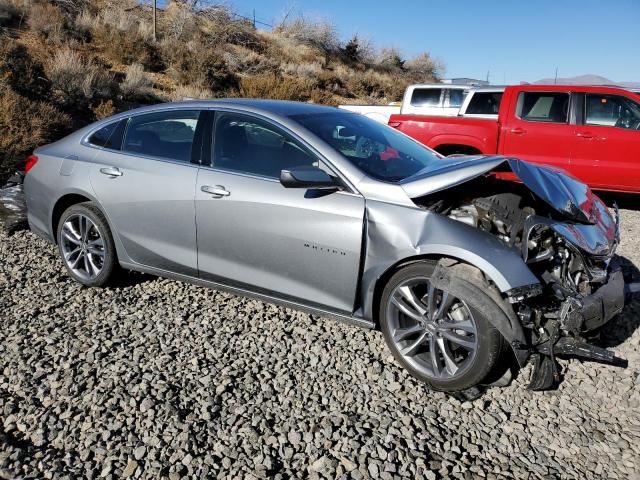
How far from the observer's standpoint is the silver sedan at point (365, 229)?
9.84 ft

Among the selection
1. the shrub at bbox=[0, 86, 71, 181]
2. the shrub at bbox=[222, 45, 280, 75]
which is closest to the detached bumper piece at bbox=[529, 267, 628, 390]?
the shrub at bbox=[0, 86, 71, 181]

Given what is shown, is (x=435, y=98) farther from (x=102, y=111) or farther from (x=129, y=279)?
Result: (x=129, y=279)

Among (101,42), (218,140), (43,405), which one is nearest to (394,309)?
(218,140)

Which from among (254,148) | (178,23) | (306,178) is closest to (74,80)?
(254,148)

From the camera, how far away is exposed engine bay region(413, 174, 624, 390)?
2.94 metres

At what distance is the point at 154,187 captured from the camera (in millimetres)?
4086

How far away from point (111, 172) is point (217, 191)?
1.16 m

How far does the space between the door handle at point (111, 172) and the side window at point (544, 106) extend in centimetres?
655

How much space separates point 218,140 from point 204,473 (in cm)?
238

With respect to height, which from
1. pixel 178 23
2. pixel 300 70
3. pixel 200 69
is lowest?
pixel 200 69

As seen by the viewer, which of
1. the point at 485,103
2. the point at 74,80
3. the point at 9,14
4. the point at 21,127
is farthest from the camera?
the point at 9,14

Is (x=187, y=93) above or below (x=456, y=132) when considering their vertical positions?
below

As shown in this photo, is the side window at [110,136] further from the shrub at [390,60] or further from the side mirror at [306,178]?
the shrub at [390,60]

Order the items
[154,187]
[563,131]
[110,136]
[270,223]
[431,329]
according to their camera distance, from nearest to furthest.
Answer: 1. [431,329]
2. [270,223]
3. [154,187]
4. [110,136]
5. [563,131]
